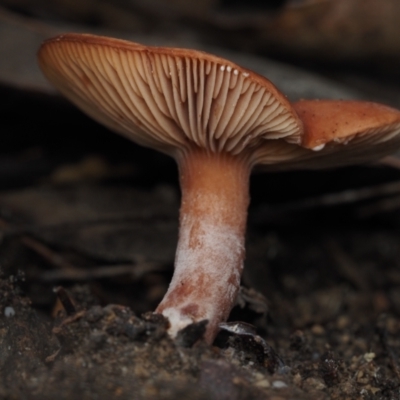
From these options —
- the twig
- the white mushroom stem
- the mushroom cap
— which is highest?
the mushroom cap

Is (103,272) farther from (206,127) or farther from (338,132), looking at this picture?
(338,132)

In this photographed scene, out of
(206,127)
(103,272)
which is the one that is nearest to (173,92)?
(206,127)

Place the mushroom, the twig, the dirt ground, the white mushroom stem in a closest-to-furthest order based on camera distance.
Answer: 1. the dirt ground
2. the mushroom
3. the white mushroom stem
4. the twig

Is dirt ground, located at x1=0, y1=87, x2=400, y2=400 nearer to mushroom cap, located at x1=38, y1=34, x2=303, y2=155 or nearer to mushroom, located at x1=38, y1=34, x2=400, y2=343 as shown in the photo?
mushroom, located at x1=38, y1=34, x2=400, y2=343

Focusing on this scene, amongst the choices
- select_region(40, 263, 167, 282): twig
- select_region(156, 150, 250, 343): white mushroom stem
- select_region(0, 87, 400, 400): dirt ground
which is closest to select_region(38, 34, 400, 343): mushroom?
select_region(156, 150, 250, 343): white mushroom stem

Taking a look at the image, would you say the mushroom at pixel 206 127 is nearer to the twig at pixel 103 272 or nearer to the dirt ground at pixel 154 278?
the dirt ground at pixel 154 278

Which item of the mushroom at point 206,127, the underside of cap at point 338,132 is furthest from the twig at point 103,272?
the underside of cap at point 338,132
